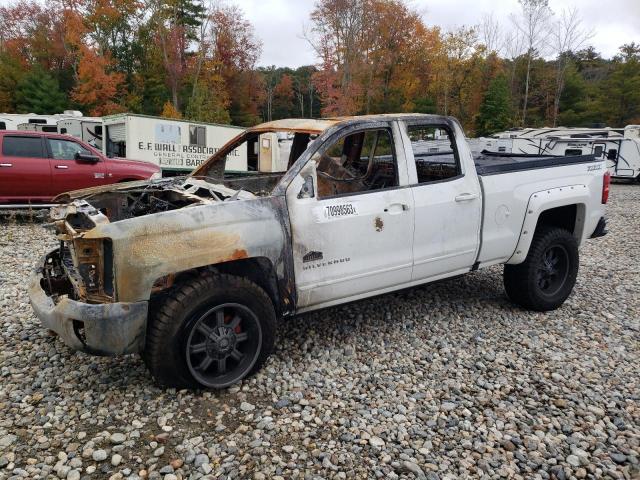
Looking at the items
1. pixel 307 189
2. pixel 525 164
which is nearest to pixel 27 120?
pixel 307 189

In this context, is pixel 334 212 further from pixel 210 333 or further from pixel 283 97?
pixel 283 97

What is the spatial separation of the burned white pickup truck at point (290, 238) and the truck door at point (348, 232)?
0.04 feet

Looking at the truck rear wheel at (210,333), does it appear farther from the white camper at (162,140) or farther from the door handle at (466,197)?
the white camper at (162,140)

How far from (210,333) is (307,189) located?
47.8 inches

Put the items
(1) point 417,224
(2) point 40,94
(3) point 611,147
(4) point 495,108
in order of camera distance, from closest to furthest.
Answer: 1. (1) point 417,224
2. (3) point 611,147
3. (2) point 40,94
4. (4) point 495,108

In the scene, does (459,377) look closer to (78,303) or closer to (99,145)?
(78,303)

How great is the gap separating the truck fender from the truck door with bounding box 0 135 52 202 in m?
8.42

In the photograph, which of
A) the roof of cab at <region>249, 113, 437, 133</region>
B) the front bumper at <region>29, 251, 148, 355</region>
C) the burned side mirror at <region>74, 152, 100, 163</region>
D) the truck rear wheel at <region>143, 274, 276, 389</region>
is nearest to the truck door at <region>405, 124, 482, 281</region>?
the roof of cab at <region>249, 113, 437, 133</region>

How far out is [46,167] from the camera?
30.6 ft

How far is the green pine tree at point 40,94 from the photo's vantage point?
35438mm

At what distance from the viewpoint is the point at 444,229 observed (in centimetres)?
421

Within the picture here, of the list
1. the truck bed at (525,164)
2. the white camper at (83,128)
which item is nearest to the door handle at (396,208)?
the truck bed at (525,164)

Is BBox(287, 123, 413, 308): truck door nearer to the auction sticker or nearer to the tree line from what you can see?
the auction sticker

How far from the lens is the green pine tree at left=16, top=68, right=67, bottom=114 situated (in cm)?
3544
